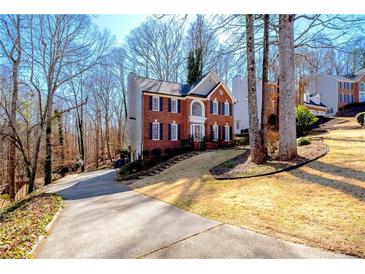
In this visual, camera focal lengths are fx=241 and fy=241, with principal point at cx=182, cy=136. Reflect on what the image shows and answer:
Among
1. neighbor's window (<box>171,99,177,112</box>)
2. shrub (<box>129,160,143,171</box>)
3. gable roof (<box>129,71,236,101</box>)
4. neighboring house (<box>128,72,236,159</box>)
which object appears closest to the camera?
shrub (<box>129,160,143,171</box>)

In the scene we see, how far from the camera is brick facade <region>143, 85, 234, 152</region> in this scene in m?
15.7

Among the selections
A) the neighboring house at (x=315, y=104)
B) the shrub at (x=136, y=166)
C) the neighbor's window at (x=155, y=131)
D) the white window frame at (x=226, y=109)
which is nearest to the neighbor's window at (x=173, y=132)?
the neighbor's window at (x=155, y=131)

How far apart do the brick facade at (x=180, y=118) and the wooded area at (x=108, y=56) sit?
124 inches

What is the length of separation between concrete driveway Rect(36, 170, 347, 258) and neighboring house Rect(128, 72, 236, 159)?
10998mm

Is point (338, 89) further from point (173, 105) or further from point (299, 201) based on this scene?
point (299, 201)

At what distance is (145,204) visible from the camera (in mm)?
5949

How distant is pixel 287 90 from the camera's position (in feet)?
25.3

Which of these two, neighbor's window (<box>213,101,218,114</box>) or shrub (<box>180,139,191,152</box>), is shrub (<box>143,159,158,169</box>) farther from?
neighbor's window (<box>213,101,218,114</box>)

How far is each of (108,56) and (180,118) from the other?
687 centimetres

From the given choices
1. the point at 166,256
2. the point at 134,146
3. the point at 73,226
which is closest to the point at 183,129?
the point at 134,146

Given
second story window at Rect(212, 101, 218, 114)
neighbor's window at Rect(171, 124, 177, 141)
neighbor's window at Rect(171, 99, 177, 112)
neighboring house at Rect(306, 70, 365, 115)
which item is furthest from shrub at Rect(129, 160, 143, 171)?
neighboring house at Rect(306, 70, 365, 115)

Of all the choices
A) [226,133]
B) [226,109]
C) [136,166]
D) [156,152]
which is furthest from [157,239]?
[226,109]
